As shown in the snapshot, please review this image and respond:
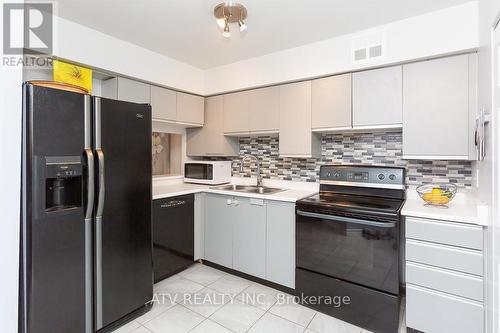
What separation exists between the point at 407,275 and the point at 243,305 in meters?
1.28

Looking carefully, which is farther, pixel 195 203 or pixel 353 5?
pixel 195 203

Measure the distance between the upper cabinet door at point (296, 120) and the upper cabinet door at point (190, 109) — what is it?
1.11 m

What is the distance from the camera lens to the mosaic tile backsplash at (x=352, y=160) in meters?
2.14

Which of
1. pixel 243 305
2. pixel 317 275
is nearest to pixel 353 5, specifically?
pixel 317 275

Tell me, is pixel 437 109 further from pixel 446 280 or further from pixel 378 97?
pixel 446 280

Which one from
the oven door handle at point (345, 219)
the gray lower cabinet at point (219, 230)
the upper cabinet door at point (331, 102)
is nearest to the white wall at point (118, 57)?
the gray lower cabinet at point (219, 230)

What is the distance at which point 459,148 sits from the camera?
189 centimetres

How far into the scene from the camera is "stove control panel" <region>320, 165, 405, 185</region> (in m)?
2.20

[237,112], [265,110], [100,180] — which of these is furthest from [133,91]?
[265,110]

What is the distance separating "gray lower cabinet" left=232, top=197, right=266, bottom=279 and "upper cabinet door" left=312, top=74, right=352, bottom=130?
969 mm

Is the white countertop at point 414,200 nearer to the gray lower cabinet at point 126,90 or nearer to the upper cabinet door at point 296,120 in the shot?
the upper cabinet door at point 296,120

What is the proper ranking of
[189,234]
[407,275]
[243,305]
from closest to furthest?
1. [407,275]
2. [243,305]
3. [189,234]

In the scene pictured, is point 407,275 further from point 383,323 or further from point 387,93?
point 387,93

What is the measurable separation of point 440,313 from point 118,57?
3.23m
